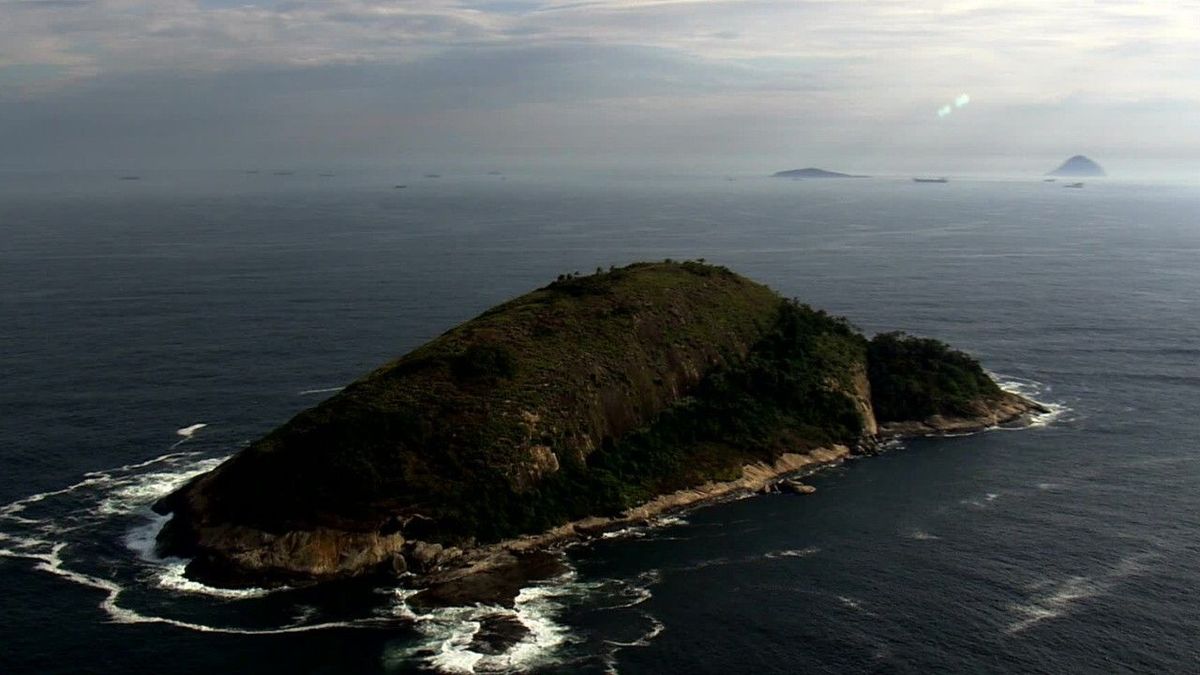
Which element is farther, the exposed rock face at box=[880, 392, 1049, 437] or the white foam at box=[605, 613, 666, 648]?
the exposed rock face at box=[880, 392, 1049, 437]

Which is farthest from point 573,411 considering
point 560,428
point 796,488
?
point 796,488

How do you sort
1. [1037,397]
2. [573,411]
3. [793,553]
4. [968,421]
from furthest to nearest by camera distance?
[1037,397] → [968,421] → [573,411] → [793,553]

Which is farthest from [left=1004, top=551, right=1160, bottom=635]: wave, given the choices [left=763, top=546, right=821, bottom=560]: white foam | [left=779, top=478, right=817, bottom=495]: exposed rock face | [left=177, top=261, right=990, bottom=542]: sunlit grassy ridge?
[left=177, top=261, right=990, bottom=542]: sunlit grassy ridge

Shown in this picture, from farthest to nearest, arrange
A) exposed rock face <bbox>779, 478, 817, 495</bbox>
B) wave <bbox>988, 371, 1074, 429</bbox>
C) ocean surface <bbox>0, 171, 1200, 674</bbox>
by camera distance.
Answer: wave <bbox>988, 371, 1074, 429</bbox>
exposed rock face <bbox>779, 478, 817, 495</bbox>
ocean surface <bbox>0, 171, 1200, 674</bbox>

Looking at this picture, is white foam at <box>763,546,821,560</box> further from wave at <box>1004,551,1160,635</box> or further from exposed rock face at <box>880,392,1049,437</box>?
exposed rock face at <box>880,392,1049,437</box>

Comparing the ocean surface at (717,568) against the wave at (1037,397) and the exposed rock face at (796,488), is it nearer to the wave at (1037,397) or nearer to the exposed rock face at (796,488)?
the wave at (1037,397)

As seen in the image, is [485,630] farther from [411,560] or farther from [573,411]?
[573,411]

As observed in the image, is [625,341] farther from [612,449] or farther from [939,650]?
[939,650]

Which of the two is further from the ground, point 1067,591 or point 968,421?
point 968,421

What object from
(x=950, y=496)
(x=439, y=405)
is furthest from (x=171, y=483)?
(x=950, y=496)
